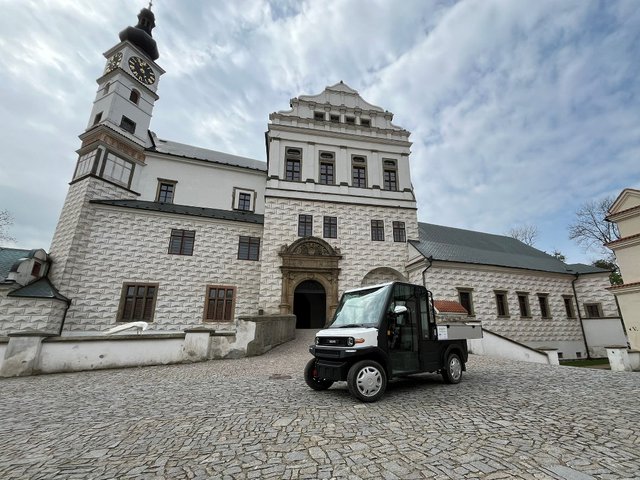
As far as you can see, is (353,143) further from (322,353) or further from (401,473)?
(401,473)

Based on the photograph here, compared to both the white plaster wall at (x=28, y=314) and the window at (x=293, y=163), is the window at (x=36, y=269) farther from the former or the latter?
the window at (x=293, y=163)

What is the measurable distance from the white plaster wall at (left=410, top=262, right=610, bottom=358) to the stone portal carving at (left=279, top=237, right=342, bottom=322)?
16.7 feet

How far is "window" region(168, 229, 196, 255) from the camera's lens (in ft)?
57.1

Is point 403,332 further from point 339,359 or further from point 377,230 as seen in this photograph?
point 377,230

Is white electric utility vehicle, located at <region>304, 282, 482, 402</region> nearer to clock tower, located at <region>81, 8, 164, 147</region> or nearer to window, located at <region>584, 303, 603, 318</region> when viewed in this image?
window, located at <region>584, 303, 603, 318</region>

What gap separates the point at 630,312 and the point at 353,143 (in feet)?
55.7

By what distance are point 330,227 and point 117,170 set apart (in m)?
14.2

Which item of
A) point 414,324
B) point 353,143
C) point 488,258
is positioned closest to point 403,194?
point 353,143

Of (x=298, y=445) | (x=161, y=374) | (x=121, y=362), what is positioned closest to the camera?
(x=298, y=445)

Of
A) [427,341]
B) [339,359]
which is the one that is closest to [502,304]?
[427,341]

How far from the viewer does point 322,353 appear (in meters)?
5.36

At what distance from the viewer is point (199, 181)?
21.3 meters

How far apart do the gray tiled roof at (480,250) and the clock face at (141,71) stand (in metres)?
23.6

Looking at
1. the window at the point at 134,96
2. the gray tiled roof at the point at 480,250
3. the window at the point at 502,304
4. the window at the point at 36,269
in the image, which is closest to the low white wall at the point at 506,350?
the window at the point at 502,304
